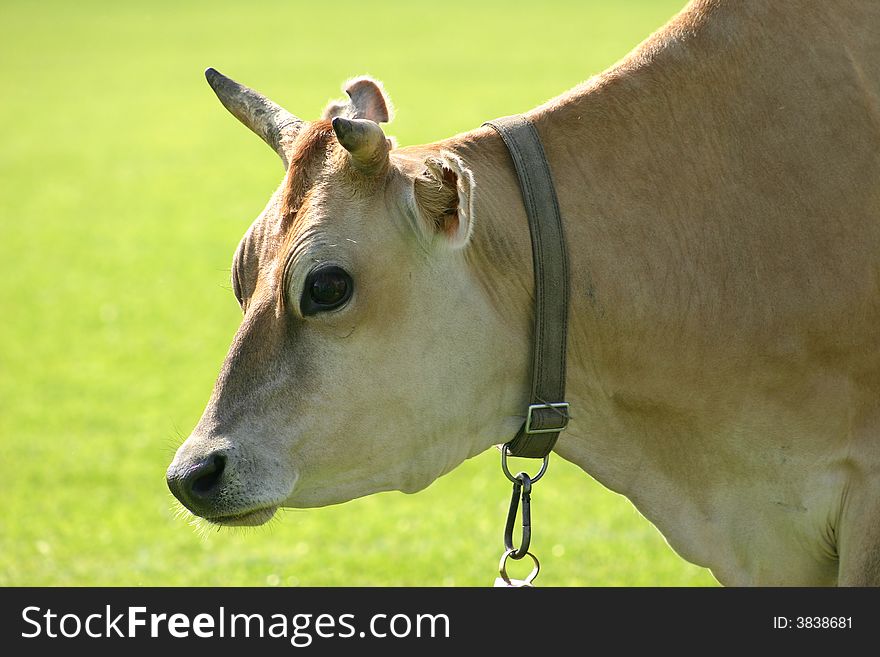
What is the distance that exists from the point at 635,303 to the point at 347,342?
892mm

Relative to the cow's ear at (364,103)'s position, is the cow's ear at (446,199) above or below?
below

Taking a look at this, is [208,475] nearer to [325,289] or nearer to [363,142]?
[325,289]

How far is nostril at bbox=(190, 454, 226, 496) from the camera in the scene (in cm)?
363

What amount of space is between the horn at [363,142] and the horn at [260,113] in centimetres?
55

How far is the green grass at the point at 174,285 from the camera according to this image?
321 inches

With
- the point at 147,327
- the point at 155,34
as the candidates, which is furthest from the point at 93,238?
the point at 155,34

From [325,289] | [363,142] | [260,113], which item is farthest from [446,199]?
[260,113]

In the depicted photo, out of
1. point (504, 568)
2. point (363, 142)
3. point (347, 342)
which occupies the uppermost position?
point (363, 142)

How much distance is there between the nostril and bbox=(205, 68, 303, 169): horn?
1054mm

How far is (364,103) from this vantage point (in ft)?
14.5

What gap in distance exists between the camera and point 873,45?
4160 millimetres

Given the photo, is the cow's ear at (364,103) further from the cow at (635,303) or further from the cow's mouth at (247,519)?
the cow's mouth at (247,519)

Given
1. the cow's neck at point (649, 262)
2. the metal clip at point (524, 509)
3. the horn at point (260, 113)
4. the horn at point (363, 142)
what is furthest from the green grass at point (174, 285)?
the metal clip at point (524, 509)

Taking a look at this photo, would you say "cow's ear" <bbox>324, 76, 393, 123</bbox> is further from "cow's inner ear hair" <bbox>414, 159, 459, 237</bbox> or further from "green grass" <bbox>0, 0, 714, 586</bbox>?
"cow's inner ear hair" <bbox>414, 159, 459, 237</bbox>
